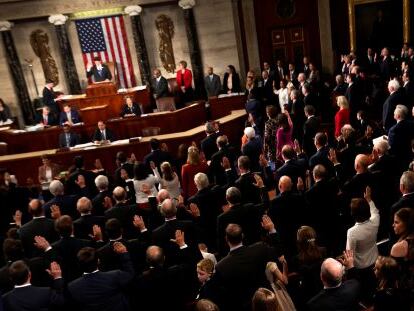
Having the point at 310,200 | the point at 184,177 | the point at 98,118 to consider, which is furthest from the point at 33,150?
the point at 310,200

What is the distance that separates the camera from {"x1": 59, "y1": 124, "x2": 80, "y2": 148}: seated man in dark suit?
11.3 metres

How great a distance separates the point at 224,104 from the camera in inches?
528

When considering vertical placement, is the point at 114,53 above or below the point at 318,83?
above

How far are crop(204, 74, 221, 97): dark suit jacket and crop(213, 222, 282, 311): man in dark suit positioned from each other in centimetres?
1052

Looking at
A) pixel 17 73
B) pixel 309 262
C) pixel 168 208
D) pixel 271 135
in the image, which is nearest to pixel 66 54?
pixel 17 73

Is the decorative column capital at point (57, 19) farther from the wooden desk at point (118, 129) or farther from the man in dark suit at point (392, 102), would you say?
the man in dark suit at point (392, 102)

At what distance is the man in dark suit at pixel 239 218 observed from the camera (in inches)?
206

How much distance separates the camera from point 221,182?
7598mm

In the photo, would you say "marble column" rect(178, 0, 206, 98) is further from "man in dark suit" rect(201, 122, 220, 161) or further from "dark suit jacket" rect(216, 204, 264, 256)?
"dark suit jacket" rect(216, 204, 264, 256)

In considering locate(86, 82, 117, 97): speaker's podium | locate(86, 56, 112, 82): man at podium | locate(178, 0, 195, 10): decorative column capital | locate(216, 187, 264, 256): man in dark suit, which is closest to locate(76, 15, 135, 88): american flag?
locate(86, 56, 112, 82): man at podium

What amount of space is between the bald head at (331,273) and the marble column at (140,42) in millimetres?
12777

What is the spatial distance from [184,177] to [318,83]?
688 centimetres

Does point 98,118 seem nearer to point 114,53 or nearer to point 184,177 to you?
point 114,53

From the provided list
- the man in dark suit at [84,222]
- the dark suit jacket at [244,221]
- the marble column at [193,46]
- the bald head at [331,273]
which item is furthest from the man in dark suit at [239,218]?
the marble column at [193,46]
